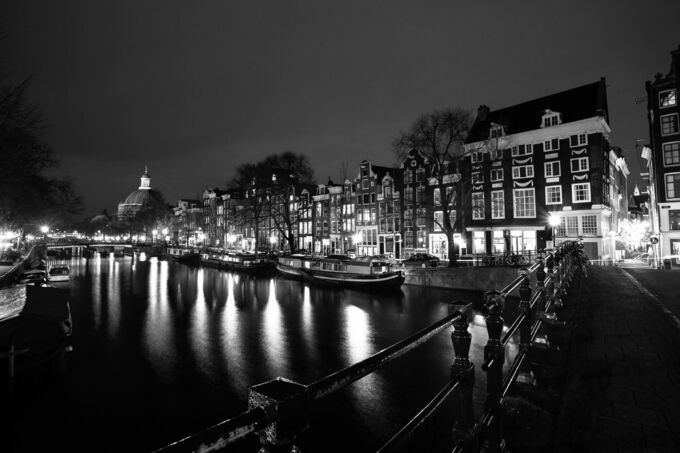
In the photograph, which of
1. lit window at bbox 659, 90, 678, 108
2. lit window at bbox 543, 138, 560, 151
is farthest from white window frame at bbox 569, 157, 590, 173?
lit window at bbox 659, 90, 678, 108

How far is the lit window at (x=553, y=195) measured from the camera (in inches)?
1575

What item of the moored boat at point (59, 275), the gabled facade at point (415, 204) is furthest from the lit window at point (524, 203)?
the moored boat at point (59, 275)

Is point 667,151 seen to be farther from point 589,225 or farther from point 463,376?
point 463,376

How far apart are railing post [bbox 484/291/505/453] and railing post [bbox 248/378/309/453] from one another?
2.36m

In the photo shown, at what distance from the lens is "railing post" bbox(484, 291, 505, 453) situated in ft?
11.4

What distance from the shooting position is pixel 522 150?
42625 millimetres

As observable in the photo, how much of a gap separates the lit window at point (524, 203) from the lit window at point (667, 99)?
42.4 ft

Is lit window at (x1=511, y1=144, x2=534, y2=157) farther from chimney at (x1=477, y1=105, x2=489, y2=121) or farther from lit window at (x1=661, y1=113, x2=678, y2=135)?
lit window at (x1=661, y1=113, x2=678, y2=135)

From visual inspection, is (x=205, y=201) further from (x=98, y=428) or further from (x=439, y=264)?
(x=98, y=428)

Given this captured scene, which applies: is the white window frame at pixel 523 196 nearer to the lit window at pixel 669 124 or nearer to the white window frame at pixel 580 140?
the white window frame at pixel 580 140

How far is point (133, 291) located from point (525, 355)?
130ft

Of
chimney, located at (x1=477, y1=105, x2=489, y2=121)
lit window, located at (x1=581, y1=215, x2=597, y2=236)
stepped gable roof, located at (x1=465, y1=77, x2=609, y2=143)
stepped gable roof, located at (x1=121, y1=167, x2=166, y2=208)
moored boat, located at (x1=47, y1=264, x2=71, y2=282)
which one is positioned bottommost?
moored boat, located at (x1=47, y1=264, x2=71, y2=282)

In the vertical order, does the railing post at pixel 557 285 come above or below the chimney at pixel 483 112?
below

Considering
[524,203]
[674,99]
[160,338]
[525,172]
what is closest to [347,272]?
[160,338]
